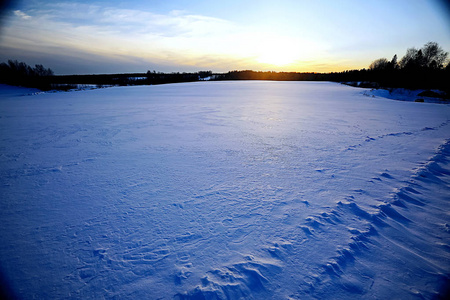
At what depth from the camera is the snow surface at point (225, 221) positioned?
6.61 ft

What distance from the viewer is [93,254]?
231cm

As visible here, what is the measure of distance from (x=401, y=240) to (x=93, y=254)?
4091 millimetres

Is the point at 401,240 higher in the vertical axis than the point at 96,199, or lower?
lower

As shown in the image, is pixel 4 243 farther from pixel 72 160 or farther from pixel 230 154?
pixel 230 154

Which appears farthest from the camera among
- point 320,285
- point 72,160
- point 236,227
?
point 72,160

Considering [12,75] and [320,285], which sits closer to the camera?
[320,285]

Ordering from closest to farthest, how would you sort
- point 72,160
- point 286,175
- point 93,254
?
point 93,254 → point 286,175 → point 72,160

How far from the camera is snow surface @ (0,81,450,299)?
2014mm

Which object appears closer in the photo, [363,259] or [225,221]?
[363,259]

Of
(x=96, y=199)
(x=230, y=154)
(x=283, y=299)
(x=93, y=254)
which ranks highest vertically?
(x=230, y=154)

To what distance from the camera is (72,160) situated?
4922 millimetres

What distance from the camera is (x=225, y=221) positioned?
112 inches

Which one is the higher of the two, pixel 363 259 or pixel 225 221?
pixel 225 221

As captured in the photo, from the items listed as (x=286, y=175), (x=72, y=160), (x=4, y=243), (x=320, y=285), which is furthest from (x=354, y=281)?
(x=72, y=160)
